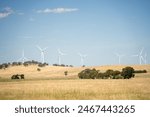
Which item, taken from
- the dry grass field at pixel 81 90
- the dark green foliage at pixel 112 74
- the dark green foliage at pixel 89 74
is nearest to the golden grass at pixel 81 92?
the dry grass field at pixel 81 90

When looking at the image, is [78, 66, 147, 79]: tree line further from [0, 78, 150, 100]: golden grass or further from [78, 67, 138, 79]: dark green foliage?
[0, 78, 150, 100]: golden grass

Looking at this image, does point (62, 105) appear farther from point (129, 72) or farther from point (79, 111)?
point (129, 72)

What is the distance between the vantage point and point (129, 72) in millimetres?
64750

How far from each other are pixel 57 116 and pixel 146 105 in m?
6.71

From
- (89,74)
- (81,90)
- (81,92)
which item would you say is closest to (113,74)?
(89,74)

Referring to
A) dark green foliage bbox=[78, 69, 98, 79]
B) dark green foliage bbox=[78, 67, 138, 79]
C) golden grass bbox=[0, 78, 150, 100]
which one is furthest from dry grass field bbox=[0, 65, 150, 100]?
dark green foliage bbox=[78, 69, 98, 79]

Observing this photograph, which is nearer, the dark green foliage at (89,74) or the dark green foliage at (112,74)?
the dark green foliage at (112,74)

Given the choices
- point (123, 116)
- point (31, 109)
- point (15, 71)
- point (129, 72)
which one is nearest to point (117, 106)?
point (123, 116)

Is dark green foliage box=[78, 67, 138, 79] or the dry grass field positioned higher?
dark green foliage box=[78, 67, 138, 79]

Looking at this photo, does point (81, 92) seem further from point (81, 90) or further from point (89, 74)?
point (89, 74)

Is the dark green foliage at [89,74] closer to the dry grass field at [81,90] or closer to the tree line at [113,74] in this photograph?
the tree line at [113,74]

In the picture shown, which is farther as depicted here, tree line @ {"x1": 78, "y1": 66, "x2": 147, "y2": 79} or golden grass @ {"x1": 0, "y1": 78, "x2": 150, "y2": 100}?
tree line @ {"x1": 78, "y1": 66, "x2": 147, "y2": 79}

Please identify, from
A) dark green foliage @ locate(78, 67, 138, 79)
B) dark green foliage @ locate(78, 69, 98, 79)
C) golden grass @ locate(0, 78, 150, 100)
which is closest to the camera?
golden grass @ locate(0, 78, 150, 100)

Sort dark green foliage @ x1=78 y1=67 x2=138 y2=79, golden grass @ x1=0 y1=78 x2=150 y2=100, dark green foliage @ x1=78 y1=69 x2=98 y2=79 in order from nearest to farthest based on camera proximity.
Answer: golden grass @ x1=0 y1=78 x2=150 y2=100
dark green foliage @ x1=78 y1=67 x2=138 y2=79
dark green foliage @ x1=78 y1=69 x2=98 y2=79
